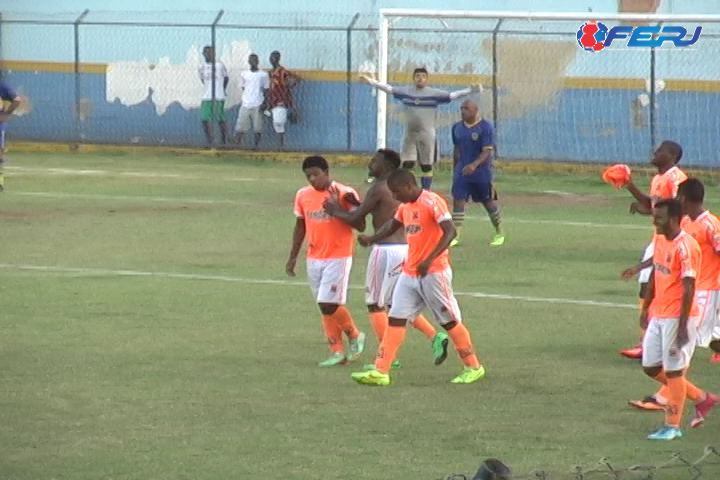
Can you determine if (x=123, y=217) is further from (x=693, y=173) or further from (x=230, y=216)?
(x=693, y=173)

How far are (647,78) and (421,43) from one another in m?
4.87

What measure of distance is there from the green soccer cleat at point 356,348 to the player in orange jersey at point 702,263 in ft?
8.57

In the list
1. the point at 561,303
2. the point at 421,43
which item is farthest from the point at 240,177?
the point at 561,303

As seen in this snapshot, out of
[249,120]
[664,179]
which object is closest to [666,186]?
[664,179]

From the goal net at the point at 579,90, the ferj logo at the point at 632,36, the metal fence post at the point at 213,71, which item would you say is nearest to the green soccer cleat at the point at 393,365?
the goal net at the point at 579,90

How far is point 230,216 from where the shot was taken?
83.2ft

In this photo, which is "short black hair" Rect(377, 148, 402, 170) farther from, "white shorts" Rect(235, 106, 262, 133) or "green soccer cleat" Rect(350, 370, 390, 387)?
"white shorts" Rect(235, 106, 262, 133)

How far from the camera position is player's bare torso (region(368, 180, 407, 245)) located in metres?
13.6

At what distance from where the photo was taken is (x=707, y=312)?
12430 mm

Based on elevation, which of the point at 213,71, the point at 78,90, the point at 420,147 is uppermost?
the point at 213,71

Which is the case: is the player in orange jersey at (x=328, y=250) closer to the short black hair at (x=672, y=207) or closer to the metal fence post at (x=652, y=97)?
the short black hair at (x=672, y=207)

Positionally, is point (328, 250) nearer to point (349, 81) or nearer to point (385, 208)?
point (385, 208)

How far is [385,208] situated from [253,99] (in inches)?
936

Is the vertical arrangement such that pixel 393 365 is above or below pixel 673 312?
below
